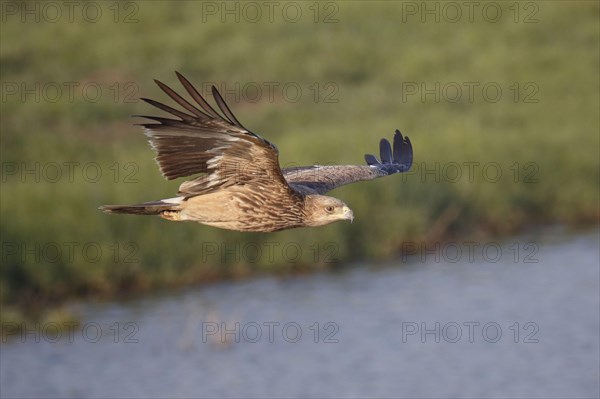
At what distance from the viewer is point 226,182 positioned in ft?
29.8

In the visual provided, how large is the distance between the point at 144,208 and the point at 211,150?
76 centimetres

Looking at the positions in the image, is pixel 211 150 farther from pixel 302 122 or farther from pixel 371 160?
pixel 302 122

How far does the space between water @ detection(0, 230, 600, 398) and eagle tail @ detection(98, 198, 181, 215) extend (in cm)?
554

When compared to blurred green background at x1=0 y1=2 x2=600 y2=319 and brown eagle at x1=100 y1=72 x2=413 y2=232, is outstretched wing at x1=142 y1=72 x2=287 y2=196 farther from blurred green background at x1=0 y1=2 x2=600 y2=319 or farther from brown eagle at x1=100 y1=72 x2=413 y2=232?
blurred green background at x1=0 y1=2 x2=600 y2=319

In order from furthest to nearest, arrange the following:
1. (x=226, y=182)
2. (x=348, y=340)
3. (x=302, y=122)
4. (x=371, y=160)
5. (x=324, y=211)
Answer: (x=302, y=122) < (x=348, y=340) < (x=371, y=160) < (x=324, y=211) < (x=226, y=182)

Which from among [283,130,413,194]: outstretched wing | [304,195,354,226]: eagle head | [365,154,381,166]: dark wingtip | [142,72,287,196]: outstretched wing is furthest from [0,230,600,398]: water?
[142,72,287,196]: outstretched wing

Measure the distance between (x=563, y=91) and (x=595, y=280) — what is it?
8.45 meters

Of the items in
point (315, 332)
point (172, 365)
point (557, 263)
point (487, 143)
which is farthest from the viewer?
point (487, 143)

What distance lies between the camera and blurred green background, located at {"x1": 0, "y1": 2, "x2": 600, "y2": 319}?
57.4 feet

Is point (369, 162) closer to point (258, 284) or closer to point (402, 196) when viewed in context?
point (258, 284)

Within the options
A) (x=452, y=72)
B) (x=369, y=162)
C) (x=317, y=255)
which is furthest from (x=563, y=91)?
(x=369, y=162)

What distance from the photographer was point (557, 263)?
19.0 meters

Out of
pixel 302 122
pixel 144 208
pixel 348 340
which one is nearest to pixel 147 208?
pixel 144 208

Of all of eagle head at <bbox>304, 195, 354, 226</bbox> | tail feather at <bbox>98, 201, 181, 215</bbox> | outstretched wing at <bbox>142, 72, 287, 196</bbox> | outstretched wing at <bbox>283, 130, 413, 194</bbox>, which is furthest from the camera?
outstretched wing at <bbox>283, 130, 413, 194</bbox>
